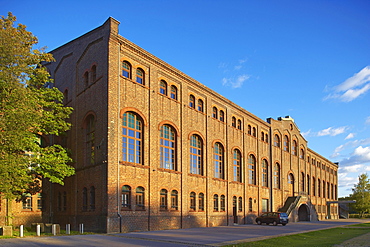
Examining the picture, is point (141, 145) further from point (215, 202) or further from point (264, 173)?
point (264, 173)

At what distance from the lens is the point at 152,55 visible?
26969 millimetres

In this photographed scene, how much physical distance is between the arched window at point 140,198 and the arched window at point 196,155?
23.2 feet

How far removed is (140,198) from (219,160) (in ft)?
42.1

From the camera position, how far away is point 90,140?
84.4 ft

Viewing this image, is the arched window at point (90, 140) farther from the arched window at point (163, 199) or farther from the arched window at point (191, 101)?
the arched window at point (191, 101)

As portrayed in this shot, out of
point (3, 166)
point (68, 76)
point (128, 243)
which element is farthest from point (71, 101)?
point (128, 243)

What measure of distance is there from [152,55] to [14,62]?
966cm

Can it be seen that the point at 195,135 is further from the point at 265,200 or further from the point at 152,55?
the point at 265,200

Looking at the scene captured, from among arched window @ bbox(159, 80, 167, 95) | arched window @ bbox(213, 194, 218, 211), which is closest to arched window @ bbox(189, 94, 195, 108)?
arched window @ bbox(159, 80, 167, 95)

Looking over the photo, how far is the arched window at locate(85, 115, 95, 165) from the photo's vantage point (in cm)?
2524

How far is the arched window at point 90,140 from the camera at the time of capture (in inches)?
994

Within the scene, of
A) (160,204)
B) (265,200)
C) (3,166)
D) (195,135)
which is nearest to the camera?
(3,166)

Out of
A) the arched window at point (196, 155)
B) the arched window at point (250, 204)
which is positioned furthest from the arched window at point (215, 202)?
the arched window at point (250, 204)

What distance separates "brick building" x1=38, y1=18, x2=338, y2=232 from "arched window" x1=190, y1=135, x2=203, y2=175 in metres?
0.09
